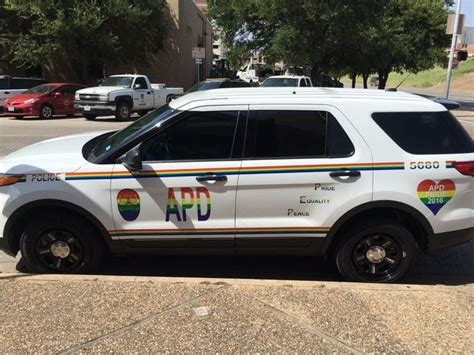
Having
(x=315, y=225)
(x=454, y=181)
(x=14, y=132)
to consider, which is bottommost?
(x=14, y=132)

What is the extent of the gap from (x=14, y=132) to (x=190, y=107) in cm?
1244

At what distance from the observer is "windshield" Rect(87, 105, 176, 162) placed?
4.50 meters

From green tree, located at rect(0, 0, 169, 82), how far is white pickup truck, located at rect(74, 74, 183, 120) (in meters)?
6.18

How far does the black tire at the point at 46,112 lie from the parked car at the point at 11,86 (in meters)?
2.41

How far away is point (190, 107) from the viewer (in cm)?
448

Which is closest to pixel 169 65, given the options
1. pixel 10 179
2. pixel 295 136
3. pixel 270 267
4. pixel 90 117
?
pixel 90 117

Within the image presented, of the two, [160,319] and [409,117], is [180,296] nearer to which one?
[160,319]

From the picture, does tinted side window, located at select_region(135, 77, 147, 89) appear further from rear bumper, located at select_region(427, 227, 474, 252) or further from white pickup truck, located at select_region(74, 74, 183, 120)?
rear bumper, located at select_region(427, 227, 474, 252)

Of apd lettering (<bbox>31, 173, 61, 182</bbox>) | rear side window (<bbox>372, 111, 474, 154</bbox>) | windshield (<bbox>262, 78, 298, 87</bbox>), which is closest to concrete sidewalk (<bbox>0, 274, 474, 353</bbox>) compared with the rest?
apd lettering (<bbox>31, 173, 61, 182</bbox>)

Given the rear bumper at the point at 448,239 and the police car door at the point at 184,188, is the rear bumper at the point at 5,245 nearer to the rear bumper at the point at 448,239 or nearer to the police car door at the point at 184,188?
the police car door at the point at 184,188

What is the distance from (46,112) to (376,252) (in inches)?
718

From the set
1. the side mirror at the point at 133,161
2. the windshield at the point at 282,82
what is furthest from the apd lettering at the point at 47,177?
the windshield at the point at 282,82

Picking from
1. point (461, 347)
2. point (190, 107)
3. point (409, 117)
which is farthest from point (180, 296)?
point (409, 117)

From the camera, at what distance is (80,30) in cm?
2600
